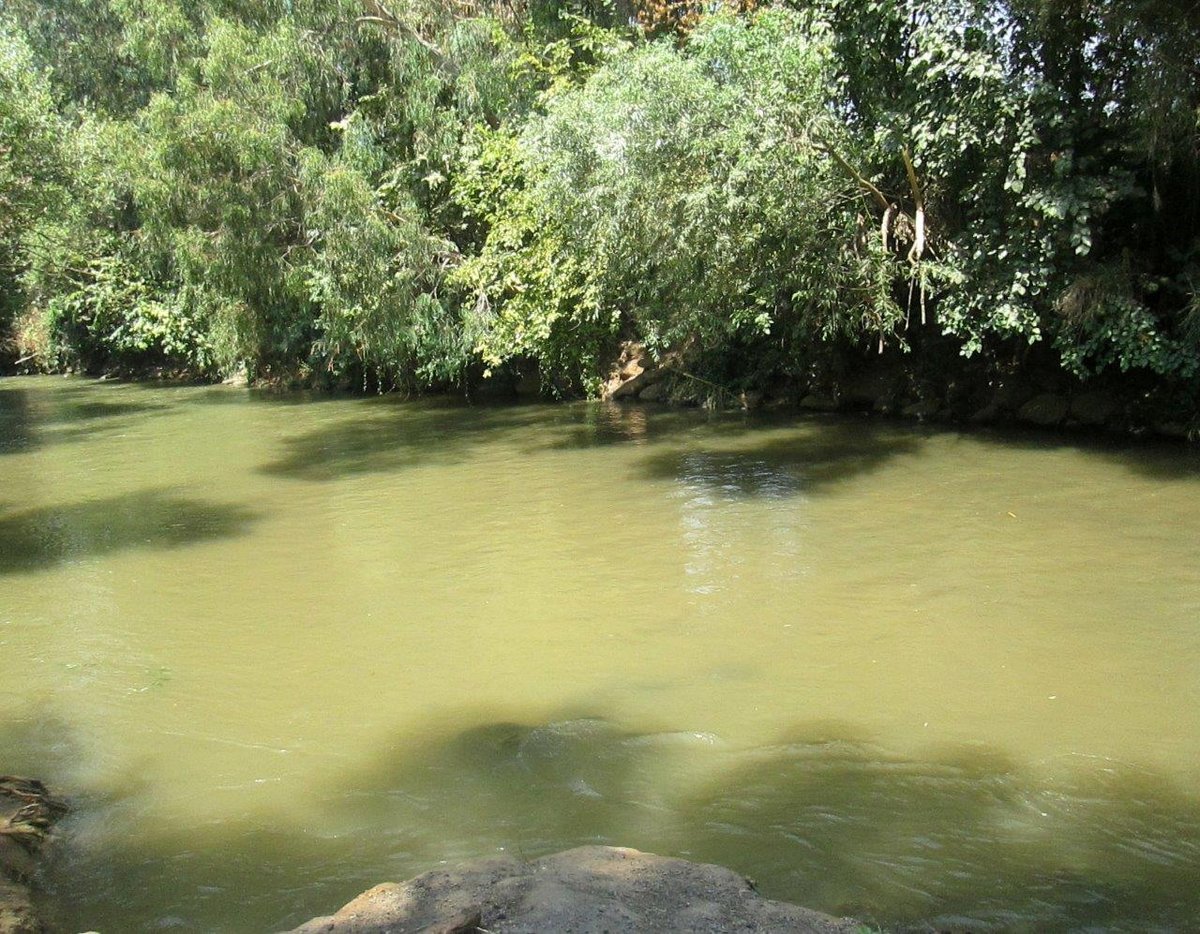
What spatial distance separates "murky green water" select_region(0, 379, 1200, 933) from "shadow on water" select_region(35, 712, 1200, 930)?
0.02 metres

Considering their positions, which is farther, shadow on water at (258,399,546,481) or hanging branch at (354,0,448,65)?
hanging branch at (354,0,448,65)

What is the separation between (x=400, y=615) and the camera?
7766 millimetres

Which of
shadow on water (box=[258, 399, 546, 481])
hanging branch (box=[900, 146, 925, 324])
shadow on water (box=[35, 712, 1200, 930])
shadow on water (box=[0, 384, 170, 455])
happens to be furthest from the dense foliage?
shadow on water (box=[35, 712, 1200, 930])

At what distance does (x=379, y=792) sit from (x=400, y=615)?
2.85 metres

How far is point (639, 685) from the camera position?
6.20 metres

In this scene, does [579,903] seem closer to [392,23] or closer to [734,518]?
[734,518]

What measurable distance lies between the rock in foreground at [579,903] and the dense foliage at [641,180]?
33.0ft

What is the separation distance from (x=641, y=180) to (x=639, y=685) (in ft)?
29.2

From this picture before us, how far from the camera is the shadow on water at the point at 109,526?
10094mm

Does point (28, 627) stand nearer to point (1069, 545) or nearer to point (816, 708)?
point (816, 708)

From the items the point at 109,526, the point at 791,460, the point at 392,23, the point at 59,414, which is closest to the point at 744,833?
the point at 109,526

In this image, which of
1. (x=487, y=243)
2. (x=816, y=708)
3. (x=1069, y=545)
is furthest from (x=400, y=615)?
(x=487, y=243)

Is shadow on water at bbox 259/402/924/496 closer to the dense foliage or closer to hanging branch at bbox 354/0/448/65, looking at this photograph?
the dense foliage

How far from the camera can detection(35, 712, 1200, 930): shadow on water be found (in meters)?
3.95
